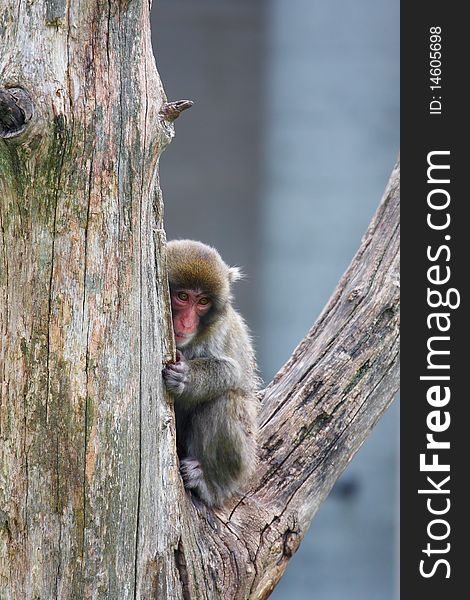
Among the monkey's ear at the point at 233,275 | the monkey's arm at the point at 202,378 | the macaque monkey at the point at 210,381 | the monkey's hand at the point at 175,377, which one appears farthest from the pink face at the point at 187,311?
the monkey's hand at the point at 175,377

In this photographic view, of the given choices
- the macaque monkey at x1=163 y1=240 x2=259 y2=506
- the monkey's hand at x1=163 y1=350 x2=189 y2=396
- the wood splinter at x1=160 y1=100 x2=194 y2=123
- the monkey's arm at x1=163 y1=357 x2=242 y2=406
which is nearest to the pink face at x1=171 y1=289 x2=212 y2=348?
the macaque monkey at x1=163 y1=240 x2=259 y2=506

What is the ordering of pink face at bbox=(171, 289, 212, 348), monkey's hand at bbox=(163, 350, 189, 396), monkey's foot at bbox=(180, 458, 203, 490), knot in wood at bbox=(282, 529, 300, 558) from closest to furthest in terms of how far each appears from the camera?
monkey's hand at bbox=(163, 350, 189, 396) < monkey's foot at bbox=(180, 458, 203, 490) < knot in wood at bbox=(282, 529, 300, 558) < pink face at bbox=(171, 289, 212, 348)

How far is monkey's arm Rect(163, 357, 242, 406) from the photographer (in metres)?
4.30

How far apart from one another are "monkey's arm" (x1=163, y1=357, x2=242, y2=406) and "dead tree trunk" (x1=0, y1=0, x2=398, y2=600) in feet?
0.86

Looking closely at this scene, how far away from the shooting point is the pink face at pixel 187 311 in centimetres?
494

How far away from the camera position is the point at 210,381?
4.84 meters

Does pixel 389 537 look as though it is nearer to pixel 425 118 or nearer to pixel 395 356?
pixel 395 356

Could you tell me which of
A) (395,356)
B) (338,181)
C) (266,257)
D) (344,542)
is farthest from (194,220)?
(395,356)

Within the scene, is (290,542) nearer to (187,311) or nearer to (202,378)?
(202,378)

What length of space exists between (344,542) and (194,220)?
322cm

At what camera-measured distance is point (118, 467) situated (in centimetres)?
382

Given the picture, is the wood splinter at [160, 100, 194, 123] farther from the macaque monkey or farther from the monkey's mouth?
the monkey's mouth

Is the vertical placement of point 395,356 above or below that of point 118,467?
above

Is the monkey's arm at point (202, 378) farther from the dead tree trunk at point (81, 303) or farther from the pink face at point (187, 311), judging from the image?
the dead tree trunk at point (81, 303)
